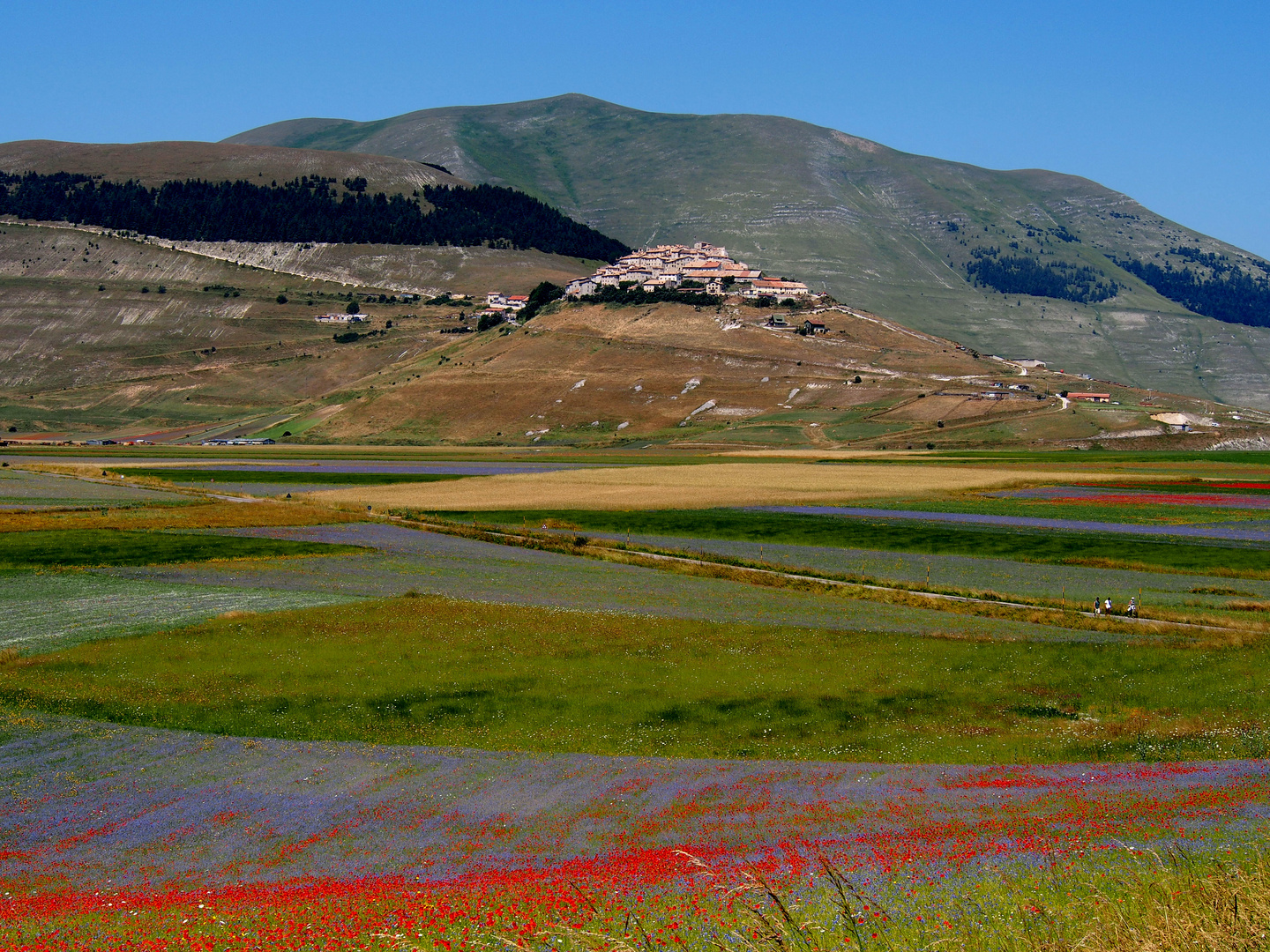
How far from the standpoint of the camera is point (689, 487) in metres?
100

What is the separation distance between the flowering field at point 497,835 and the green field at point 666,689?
1665 mm

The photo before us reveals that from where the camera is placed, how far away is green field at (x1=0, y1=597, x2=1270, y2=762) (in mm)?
27594

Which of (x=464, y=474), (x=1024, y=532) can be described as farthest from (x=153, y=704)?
(x=464, y=474)

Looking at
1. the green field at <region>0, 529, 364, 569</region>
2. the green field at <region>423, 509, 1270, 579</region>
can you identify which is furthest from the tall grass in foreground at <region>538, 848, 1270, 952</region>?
the green field at <region>0, 529, 364, 569</region>

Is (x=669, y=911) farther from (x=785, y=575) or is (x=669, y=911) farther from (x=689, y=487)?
(x=689, y=487)

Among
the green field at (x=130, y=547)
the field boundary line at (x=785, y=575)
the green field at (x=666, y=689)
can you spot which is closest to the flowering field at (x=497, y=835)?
the green field at (x=666, y=689)

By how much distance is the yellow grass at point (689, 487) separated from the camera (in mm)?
87250

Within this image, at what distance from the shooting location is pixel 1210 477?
356 ft

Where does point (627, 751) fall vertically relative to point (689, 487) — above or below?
below

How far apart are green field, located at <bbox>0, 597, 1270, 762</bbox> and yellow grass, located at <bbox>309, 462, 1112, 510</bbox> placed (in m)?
46.3

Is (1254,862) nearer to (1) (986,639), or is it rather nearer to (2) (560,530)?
(1) (986,639)

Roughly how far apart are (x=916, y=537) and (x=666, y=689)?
128ft

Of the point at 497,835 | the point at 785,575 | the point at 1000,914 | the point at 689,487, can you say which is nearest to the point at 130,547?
the point at 785,575

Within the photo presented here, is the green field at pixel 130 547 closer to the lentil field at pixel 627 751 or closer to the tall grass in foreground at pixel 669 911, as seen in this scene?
the lentil field at pixel 627 751
